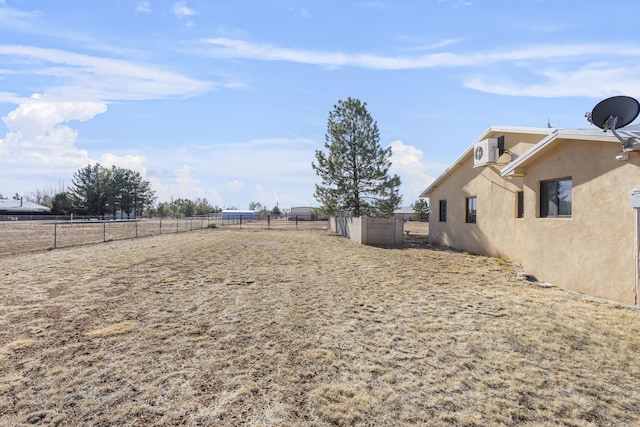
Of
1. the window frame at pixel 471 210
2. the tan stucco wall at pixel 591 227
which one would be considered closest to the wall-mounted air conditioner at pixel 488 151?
the window frame at pixel 471 210

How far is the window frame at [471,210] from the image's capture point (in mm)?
14469

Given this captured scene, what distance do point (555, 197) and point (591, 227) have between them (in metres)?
1.43

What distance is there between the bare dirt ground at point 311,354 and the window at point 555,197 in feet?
6.02

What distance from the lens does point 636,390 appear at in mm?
3330

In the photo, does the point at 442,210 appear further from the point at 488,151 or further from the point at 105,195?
the point at 105,195

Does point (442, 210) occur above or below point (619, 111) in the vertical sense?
below

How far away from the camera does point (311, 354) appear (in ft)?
13.4

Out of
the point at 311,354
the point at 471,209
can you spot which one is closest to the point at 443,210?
the point at 471,209

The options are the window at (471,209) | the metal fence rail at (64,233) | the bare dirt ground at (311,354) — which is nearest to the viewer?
the bare dirt ground at (311,354)

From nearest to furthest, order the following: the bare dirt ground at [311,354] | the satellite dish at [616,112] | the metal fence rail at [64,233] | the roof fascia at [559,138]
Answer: the bare dirt ground at [311,354]
the satellite dish at [616,112]
the roof fascia at [559,138]
the metal fence rail at [64,233]

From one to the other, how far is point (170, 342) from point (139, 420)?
5.43 feet

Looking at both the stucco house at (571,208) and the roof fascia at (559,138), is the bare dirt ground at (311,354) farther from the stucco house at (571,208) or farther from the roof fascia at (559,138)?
the roof fascia at (559,138)

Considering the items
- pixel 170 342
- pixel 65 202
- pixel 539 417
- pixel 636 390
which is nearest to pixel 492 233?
pixel 636 390

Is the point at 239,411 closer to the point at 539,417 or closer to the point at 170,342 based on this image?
the point at 170,342
